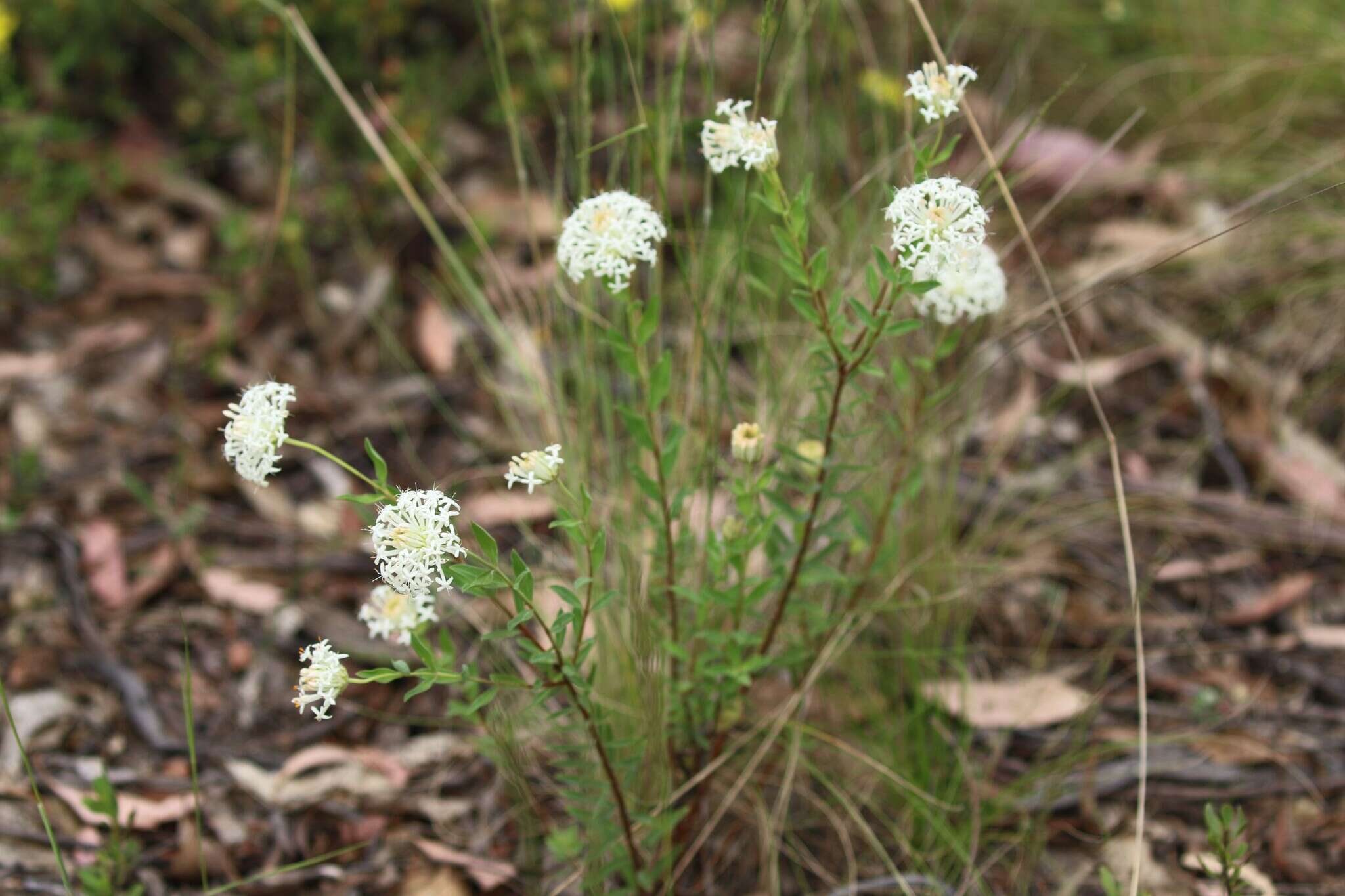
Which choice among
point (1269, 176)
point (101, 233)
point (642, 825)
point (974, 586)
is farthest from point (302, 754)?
point (1269, 176)

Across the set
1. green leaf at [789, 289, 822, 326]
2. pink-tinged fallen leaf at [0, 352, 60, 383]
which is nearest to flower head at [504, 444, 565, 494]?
green leaf at [789, 289, 822, 326]

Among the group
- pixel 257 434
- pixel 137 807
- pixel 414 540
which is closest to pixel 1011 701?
pixel 414 540

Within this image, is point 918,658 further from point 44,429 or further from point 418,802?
point 44,429

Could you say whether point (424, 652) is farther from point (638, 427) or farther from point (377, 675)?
point (638, 427)

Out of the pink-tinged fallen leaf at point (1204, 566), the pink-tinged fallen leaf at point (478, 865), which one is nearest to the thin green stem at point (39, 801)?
the pink-tinged fallen leaf at point (478, 865)

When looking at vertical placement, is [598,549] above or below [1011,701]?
above

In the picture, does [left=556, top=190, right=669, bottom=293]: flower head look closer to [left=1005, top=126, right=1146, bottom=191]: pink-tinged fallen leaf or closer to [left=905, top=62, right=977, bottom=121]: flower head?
[left=905, top=62, right=977, bottom=121]: flower head
